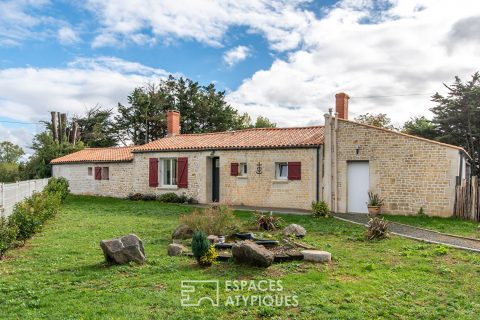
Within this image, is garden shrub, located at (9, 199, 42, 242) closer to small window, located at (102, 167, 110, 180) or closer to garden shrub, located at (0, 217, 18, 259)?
garden shrub, located at (0, 217, 18, 259)

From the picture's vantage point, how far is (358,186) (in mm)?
16016

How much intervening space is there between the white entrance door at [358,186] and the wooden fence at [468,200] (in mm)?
3241

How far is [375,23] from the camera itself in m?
14.0

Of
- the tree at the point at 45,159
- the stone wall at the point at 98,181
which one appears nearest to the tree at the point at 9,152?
the tree at the point at 45,159

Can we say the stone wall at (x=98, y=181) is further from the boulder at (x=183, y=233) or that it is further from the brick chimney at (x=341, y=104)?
the boulder at (x=183, y=233)

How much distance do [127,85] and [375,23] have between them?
31.0 metres

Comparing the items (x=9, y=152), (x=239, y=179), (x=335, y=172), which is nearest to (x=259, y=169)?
(x=239, y=179)

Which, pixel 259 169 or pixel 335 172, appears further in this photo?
pixel 259 169

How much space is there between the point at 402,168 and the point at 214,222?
335 inches

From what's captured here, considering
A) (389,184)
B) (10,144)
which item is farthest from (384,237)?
(10,144)

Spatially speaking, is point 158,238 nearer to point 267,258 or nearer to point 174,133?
point 267,258

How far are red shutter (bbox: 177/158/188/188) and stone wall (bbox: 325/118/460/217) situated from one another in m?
7.98

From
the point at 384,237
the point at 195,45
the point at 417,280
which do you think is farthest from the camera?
the point at 195,45

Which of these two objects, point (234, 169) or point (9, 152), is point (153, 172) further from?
point (9, 152)
